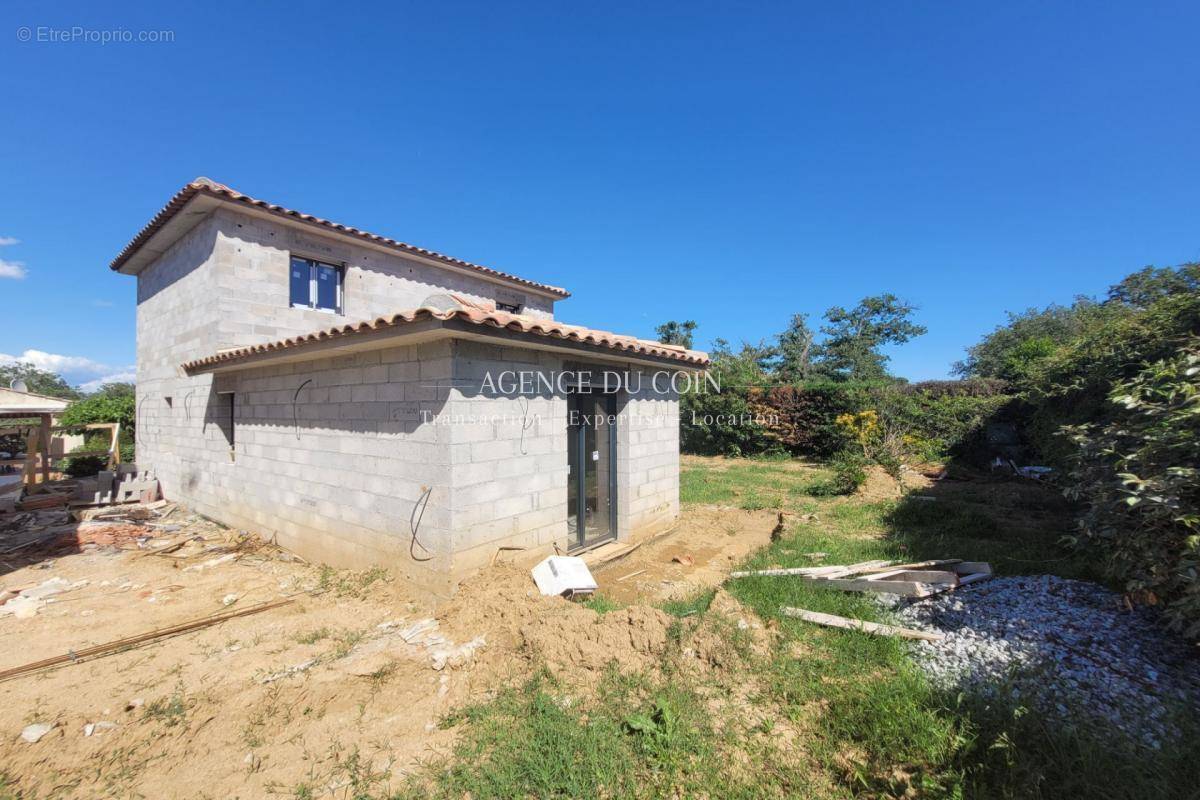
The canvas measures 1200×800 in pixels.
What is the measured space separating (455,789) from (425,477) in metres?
2.81

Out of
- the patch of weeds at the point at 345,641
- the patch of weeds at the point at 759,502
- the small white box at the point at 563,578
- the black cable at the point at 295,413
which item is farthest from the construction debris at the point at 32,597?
the patch of weeds at the point at 759,502

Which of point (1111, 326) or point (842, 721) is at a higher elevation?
point (1111, 326)

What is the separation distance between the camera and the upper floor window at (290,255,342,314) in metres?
9.25

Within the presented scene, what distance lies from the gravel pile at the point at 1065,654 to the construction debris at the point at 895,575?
0.14m

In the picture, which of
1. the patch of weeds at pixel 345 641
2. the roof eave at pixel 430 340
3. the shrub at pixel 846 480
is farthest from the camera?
the shrub at pixel 846 480

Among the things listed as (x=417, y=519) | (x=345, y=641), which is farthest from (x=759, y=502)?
(x=345, y=641)

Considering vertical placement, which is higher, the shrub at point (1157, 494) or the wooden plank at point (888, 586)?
the shrub at point (1157, 494)

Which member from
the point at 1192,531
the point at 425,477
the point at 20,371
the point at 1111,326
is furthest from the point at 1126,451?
the point at 20,371

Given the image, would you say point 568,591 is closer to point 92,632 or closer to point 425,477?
point 425,477

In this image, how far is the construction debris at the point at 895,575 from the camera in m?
4.49

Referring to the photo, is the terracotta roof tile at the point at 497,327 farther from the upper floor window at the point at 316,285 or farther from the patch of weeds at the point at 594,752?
the patch of weeds at the point at 594,752

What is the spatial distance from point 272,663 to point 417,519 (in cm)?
163

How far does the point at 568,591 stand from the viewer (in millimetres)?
4855

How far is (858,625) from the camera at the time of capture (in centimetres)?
398
